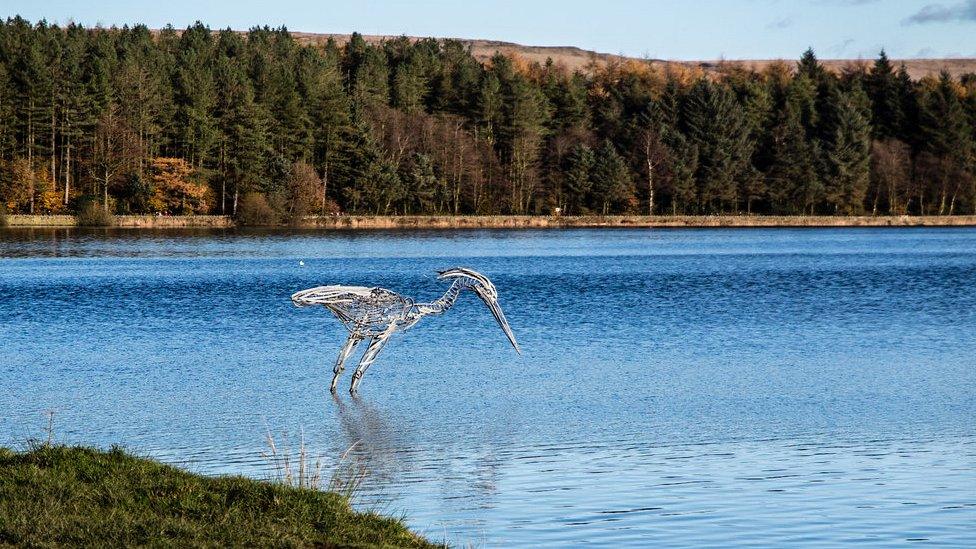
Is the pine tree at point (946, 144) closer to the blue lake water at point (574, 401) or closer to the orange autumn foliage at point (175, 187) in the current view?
the orange autumn foliage at point (175, 187)

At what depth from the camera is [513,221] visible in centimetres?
11319

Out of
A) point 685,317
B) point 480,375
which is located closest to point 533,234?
point 685,317

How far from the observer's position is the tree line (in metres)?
97.6

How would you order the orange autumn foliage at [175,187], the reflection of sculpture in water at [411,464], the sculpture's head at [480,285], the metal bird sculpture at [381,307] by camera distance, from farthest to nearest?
the orange autumn foliage at [175,187] → the sculpture's head at [480,285] → the metal bird sculpture at [381,307] → the reflection of sculpture in water at [411,464]

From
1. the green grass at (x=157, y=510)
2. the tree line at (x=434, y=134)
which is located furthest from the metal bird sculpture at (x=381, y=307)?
the tree line at (x=434, y=134)

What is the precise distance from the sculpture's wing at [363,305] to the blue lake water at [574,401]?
1.22 m

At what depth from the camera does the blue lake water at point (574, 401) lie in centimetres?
1294

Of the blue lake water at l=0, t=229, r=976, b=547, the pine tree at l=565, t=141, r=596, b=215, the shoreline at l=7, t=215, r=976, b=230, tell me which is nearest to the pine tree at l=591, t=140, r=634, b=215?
the pine tree at l=565, t=141, r=596, b=215

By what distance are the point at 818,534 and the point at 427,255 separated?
5879 cm

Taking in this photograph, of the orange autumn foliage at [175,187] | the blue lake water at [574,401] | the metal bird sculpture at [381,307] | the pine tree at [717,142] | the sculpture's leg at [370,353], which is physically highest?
Result: the pine tree at [717,142]

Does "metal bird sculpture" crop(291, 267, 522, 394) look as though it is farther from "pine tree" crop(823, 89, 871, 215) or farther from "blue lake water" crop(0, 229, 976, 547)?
"pine tree" crop(823, 89, 871, 215)

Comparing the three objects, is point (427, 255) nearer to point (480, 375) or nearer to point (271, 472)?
point (480, 375)

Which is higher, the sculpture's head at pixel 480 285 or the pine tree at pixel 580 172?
the pine tree at pixel 580 172

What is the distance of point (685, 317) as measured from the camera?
3506 cm
